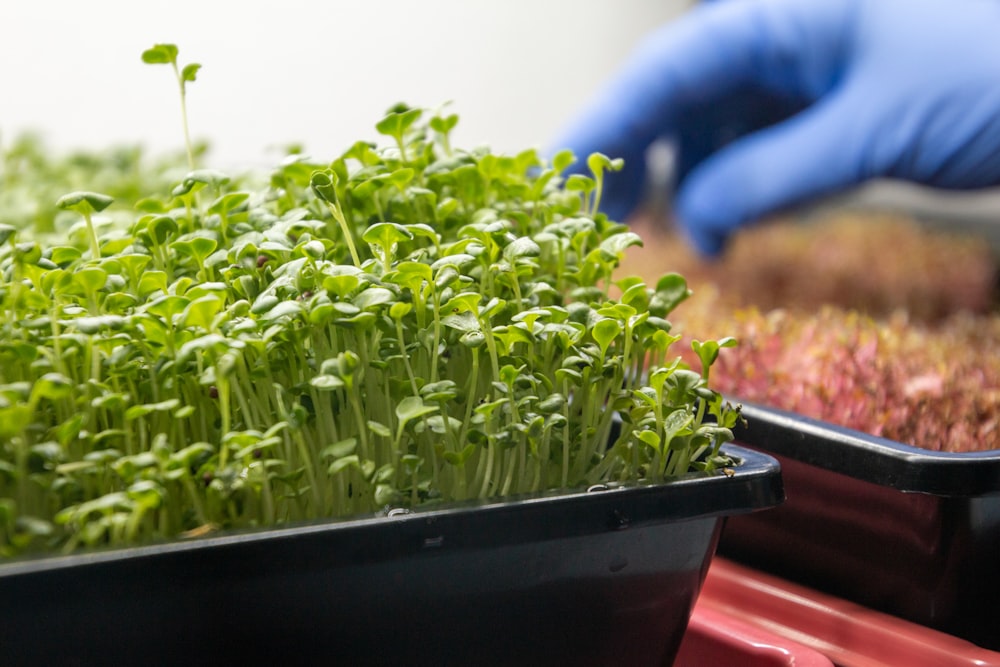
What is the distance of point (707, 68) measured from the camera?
1722mm

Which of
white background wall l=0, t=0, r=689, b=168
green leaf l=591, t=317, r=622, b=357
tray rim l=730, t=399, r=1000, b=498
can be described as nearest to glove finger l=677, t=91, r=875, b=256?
white background wall l=0, t=0, r=689, b=168

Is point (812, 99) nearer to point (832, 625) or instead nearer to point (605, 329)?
point (832, 625)

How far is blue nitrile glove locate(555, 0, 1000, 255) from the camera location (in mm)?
1494

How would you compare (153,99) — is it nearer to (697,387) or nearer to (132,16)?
(132,16)

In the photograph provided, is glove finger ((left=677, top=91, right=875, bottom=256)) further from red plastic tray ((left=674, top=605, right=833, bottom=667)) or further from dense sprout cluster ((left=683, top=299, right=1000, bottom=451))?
red plastic tray ((left=674, top=605, right=833, bottom=667))

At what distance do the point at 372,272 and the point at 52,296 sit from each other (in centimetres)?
22

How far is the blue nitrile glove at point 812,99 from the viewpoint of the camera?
149 cm

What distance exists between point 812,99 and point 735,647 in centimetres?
141

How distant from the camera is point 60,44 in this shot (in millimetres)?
1971

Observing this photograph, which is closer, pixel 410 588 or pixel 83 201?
pixel 410 588

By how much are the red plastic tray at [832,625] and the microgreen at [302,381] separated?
0.26 metres

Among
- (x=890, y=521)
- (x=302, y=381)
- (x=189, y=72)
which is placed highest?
(x=189, y=72)

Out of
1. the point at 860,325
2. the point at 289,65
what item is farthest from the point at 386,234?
the point at 289,65

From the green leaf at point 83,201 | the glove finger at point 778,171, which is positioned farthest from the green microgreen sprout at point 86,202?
the glove finger at point 778,171
